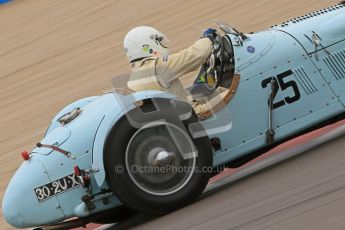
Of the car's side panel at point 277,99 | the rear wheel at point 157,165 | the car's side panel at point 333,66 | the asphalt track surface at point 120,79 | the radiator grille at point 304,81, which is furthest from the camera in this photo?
the car's side panel at point 333,66

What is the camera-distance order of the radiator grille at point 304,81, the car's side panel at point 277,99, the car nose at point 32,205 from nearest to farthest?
the car nose at point 32,205 → the car's side panel at point 277,99 → the radiator grille at point 304,81

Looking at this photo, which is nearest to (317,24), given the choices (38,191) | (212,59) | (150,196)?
(212,59)

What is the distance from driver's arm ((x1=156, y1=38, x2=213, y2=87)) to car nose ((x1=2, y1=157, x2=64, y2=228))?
1.35 m

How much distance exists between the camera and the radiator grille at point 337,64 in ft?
24.3

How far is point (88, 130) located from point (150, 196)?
2.51 feet

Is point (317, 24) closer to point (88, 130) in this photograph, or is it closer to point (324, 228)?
point (88, 130)

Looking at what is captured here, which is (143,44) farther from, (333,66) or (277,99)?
(333,66)

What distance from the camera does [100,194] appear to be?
22.1ft

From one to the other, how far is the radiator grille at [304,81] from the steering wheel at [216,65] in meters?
0.69

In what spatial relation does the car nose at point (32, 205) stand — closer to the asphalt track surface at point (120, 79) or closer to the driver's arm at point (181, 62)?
the asphalt track surface at point (120, 79)

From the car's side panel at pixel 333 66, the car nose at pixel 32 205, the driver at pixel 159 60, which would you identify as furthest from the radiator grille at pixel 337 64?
the car nose at pixel 32 205

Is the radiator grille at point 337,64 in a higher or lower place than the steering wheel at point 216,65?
lower

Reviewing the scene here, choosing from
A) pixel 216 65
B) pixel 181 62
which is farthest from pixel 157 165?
pixel 216 65

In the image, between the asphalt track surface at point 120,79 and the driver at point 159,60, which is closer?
the asphalt track surface at point 120,79
